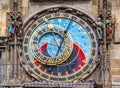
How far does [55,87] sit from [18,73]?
116 centimetres

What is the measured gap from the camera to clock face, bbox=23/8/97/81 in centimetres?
1542

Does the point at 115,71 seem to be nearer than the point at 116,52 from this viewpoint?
Yes

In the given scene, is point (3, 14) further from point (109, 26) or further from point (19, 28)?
point (109, 26)

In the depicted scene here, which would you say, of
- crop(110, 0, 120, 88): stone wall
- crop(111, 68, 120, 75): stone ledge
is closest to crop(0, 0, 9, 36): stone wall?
crop(110, 0, 120, 88): stone wall

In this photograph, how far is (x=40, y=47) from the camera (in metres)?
15.6

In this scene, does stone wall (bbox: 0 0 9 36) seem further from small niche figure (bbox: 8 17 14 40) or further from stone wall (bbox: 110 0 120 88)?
stone wall (bbox: 110 0 120 88)

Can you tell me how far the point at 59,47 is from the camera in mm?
15555

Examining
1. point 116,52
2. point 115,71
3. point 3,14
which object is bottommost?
point 115,71

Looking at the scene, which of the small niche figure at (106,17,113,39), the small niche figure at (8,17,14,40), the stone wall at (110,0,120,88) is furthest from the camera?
the small niche figure at (8,17,14,40)

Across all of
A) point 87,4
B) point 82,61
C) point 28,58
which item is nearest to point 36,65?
point 28,58

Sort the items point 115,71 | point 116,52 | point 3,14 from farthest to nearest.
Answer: point 3,14 → point 116,52 → point 115,71

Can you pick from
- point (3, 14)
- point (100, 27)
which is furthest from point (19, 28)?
point (100, 27)

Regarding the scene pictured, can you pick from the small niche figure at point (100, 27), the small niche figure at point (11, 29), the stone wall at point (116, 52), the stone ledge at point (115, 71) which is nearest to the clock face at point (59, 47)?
the small niche figure at point (100, 27)

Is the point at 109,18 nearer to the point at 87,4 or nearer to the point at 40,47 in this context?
the point at 87,4
